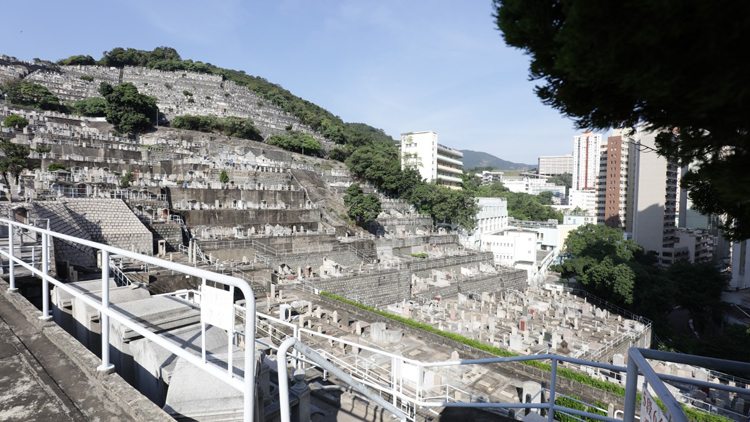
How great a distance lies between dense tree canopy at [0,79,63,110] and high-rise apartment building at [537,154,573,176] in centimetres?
16545

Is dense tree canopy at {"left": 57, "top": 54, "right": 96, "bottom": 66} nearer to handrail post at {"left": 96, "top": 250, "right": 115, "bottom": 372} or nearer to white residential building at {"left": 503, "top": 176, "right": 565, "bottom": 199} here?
handrail post at {"left": 96, "top": 250, "right": 115, "bottom": 372}

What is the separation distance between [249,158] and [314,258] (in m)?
18.2

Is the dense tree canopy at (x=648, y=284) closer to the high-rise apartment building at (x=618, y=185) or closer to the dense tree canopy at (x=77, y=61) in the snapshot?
the high-rise apartment building at (x=618, y=185)

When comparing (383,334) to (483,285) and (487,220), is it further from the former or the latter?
(487,220)

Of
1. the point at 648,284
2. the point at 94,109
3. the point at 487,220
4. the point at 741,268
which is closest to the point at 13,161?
the point at 94,109

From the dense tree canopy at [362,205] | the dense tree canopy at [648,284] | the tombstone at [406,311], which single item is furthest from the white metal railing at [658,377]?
the dense tree canopy at [648,284]

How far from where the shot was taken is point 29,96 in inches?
1412

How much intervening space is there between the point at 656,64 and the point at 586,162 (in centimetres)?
10651

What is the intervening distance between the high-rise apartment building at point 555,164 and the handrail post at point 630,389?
17762 cm

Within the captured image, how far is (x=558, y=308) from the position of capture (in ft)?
72.3

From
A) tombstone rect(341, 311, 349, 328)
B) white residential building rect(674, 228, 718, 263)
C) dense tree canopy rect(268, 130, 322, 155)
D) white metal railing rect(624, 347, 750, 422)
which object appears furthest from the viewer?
white residential building rect(674, 228, 718, 263)

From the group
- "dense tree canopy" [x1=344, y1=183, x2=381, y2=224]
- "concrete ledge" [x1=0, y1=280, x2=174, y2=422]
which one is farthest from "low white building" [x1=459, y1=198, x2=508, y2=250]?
"concrete ledge" [x1=0, y1=280, x2=174, y2=422]

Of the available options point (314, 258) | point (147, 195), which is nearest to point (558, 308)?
point (314, 258)

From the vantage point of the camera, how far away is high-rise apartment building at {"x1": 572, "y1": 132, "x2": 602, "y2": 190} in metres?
90.9
